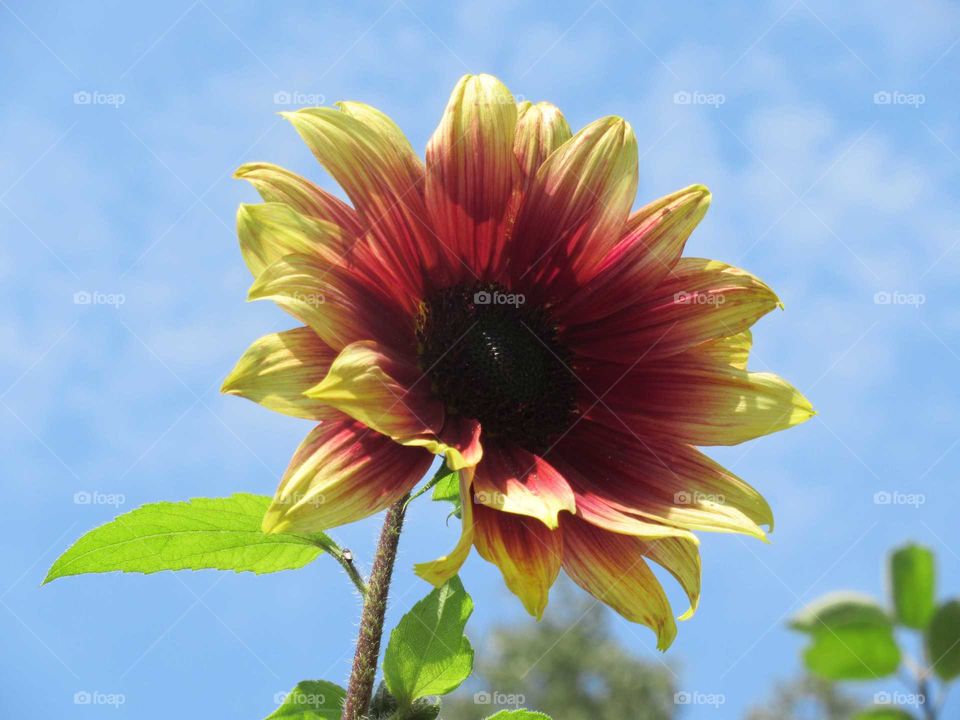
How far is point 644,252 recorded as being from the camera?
2.26m

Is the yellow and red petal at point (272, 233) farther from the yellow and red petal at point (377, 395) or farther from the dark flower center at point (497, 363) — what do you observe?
the dark flower center at point (497, 363)

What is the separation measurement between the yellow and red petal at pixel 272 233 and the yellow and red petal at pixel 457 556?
1.96ft

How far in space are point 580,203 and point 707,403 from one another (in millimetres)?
593

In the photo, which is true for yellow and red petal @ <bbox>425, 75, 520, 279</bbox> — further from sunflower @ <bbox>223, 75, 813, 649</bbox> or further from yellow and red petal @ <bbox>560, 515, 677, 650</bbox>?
yellow and red petal @ <bbox>560, 515, 677, 650</bbox>

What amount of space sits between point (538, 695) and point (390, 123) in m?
29.1

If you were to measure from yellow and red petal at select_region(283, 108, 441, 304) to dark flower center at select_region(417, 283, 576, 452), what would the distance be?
A: 219 mm

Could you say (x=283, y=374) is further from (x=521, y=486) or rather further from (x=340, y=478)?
(x=521, y=486)

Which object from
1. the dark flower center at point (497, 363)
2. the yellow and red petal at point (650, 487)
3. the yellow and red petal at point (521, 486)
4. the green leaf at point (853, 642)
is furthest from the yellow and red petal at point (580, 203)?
the green leaf at point (853, 642)

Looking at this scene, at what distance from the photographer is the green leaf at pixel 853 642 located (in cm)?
227

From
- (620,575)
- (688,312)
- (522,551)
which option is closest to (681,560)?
(620,575)

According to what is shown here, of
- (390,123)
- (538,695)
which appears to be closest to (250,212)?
(390,123)

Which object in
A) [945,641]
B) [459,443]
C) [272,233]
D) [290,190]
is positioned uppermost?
[290,190]

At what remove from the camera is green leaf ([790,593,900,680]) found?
2266mm

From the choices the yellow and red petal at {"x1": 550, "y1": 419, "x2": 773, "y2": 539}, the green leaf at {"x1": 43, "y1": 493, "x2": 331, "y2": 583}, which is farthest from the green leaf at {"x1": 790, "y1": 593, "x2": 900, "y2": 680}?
the green leaf at {"x1": 43, "y1": 493, "x2": 331, "y2": 583}
